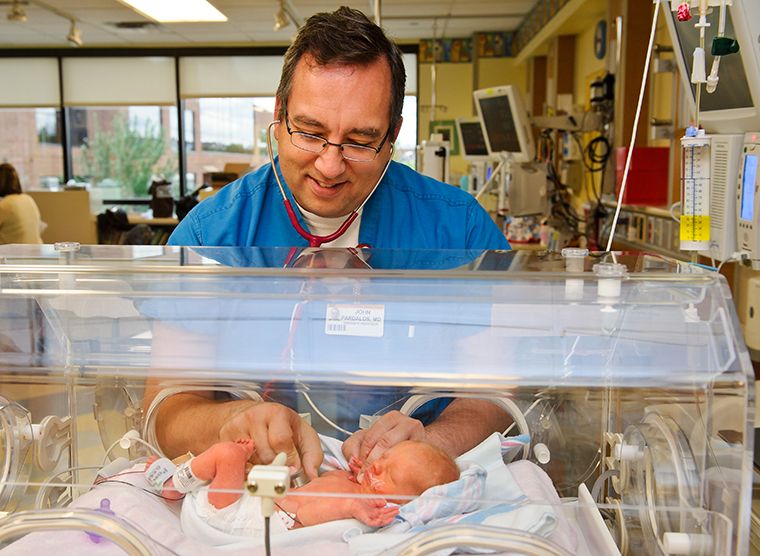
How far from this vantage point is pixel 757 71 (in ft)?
5.62

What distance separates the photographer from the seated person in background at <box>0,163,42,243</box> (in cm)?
575

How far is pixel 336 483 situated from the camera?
3.51ft

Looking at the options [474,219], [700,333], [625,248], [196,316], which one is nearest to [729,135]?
[474,219]

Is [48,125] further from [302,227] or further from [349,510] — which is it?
[349,510]

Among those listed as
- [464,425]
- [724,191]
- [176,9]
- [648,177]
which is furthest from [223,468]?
[176,9]

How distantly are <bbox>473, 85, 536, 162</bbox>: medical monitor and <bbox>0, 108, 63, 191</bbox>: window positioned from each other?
20.7ft

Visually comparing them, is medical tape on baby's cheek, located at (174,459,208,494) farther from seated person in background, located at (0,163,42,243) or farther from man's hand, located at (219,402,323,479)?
seated person in background, located at (0,163,42,243)

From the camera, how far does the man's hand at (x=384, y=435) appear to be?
112 cm

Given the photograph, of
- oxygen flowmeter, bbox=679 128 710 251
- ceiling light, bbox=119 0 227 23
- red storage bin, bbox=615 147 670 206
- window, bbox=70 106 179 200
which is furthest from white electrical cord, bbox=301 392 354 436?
window, bbox=70 106 179 200

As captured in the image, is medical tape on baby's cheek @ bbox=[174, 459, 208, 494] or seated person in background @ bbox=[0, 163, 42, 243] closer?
medical tape on baby's cheek @ bbox=[174, 459, 208, 494]

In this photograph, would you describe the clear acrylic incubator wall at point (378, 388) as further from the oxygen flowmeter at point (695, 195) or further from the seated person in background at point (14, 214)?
the seated person in background at point (14, 214)

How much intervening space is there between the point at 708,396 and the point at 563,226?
3.99 m

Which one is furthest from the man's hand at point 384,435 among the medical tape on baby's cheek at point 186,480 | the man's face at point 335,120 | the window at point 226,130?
the window at point 226,130

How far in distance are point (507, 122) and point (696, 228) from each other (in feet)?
9.64
